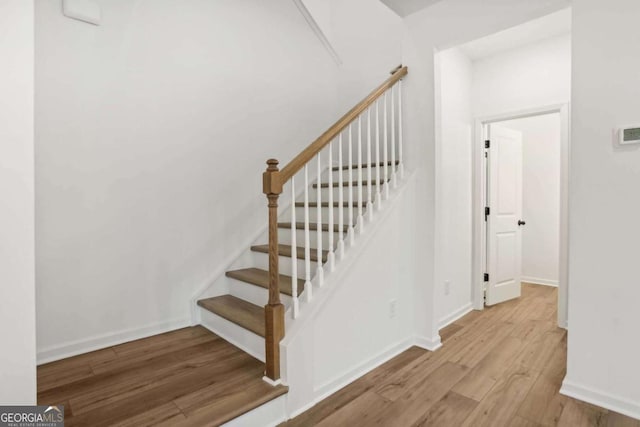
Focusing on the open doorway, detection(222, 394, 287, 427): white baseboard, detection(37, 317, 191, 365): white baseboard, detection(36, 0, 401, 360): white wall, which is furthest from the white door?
detection(37, 317, 191, 365): white baseboard

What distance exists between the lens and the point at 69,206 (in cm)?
216

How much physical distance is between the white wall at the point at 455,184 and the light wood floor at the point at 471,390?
0.46m

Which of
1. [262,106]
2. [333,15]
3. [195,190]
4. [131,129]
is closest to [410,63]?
[262,106]

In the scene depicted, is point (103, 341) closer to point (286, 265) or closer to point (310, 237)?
point (286, 265)

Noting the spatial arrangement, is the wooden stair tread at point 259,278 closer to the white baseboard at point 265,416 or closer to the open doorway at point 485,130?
the white baseboard at point 265,416

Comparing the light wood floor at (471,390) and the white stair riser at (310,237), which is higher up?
the white stair riser at (310,237)

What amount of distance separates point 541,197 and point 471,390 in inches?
144

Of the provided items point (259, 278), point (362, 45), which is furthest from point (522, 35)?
point (259, 278)

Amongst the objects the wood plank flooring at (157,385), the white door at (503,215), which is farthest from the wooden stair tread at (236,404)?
the white door at (503,215)

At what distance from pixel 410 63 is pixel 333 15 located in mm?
1769

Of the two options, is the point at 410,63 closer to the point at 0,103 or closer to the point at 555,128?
the point at 0,103

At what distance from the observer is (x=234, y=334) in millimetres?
2328

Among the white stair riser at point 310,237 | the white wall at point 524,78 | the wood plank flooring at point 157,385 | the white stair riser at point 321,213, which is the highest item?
the white wall at point 524,78

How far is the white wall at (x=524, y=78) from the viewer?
307 cm
